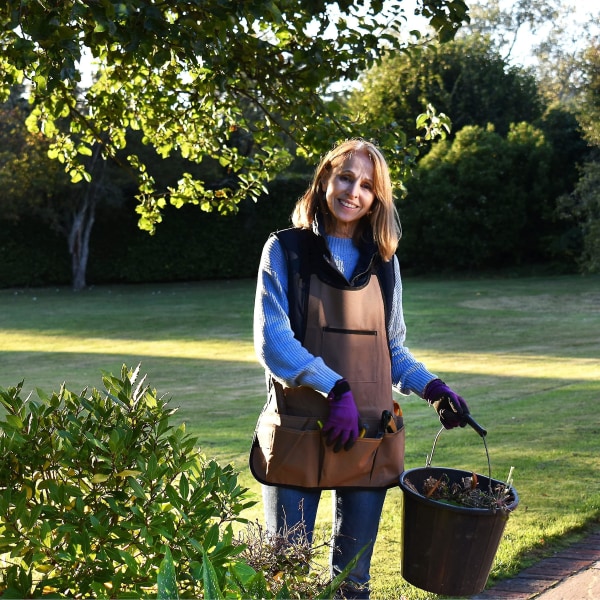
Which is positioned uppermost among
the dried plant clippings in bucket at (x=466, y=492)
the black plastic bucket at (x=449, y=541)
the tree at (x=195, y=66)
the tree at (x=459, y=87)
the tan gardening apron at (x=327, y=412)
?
the tree at (x=459, y=87)

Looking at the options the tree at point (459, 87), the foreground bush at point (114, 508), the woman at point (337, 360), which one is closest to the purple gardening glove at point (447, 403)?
the woman at point (337, 360)

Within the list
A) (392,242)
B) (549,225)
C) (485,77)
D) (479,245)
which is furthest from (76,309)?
(392,242)

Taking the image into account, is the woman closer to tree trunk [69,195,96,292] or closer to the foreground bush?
the foreground bush

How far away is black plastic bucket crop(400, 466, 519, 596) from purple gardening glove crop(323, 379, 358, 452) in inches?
14.2

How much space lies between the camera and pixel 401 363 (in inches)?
154

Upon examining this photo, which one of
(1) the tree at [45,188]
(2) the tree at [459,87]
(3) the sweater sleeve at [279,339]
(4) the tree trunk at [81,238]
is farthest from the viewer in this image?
(2) the tree at [459,87]

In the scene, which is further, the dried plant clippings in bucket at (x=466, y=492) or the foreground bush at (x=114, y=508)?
the dried plant clippings in bucket at (x=466, y=492)

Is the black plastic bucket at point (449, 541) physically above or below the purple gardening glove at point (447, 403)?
below

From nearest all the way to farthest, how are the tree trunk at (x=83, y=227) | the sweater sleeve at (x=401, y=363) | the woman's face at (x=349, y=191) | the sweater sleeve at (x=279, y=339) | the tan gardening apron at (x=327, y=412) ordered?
the sweater sleeve at (x=279, y=339) < the tan gardening apron at (x=327, y=412) < the woman's face at (x=349, y=191) < the sweater sleeve at (x=401, y=363) < the tree trunk at (x=83, y=227)

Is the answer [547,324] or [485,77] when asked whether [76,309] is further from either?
[485,77]

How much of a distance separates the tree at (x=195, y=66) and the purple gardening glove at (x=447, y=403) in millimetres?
1759

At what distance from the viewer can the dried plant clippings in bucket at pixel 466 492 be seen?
3.61 metres

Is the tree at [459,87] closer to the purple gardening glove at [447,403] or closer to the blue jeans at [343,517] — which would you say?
the purple gardening glove at [447,403]

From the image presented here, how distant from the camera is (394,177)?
6355mm
